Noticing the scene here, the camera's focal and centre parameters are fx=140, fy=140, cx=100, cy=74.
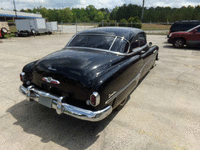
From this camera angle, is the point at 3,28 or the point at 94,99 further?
the point at 3,28

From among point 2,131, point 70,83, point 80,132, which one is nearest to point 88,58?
point 70,83

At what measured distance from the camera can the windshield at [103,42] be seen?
3.07 meters

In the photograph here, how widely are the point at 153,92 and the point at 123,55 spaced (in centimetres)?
165

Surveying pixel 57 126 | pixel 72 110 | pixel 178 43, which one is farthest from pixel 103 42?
pixel 178 43

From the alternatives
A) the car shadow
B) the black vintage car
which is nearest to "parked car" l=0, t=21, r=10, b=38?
the car shadow

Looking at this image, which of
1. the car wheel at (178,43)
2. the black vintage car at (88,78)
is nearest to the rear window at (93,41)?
the black vintage car at (88,78)

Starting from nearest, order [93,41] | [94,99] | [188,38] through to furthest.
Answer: [94,99]
[93,41]
[188,38]

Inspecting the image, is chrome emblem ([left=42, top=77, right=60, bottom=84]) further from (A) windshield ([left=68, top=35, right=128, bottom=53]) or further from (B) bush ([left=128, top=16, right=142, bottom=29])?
(B) bush ([left=128, top=16, right=142, bottom=29])

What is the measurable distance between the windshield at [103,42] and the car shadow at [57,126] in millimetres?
1420

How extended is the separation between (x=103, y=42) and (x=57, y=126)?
200 cm

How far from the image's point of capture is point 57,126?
8.63 ft

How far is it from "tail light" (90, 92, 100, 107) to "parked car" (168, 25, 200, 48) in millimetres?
10176

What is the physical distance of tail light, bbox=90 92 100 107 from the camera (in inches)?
79.9

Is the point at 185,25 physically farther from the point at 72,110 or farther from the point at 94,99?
the point at 72,110
